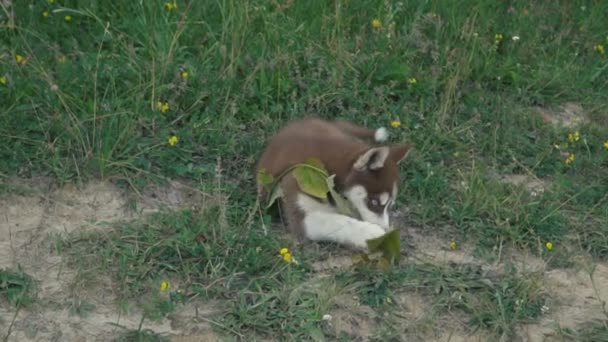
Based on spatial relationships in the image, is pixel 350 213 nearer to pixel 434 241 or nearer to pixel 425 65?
pixel 434 241

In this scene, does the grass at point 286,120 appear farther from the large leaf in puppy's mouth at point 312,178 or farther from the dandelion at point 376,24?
the large leaf in puppy's mouth at point 312,178

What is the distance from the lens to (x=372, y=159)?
5320 mm

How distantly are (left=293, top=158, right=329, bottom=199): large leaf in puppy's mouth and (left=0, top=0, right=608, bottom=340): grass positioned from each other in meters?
0.29

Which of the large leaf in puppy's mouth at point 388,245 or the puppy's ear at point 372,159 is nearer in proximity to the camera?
the large leaf in puppy's mouth at point 388,245

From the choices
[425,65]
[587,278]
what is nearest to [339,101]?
[425,65]

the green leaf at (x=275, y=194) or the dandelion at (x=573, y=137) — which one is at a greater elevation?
the green leaf at (x=275, y=194)

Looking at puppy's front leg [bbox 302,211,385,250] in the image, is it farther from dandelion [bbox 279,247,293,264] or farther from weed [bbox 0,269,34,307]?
weed [bbox 0,269,34,307]

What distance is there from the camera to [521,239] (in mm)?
5523

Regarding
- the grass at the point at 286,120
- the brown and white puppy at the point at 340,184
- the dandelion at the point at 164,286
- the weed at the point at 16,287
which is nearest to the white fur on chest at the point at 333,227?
the brown and white puppy at the point at 340,184

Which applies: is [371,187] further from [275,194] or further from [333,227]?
[275,194]

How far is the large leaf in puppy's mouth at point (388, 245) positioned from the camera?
5102mm

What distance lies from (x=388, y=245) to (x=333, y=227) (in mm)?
312

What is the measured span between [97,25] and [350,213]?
2.28 meters

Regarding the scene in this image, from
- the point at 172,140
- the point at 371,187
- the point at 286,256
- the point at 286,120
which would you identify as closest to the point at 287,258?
the point at 286,256
